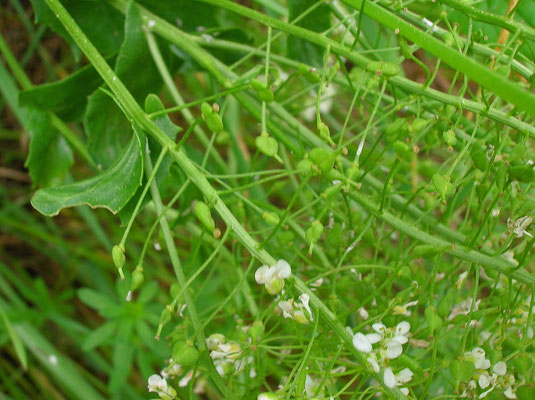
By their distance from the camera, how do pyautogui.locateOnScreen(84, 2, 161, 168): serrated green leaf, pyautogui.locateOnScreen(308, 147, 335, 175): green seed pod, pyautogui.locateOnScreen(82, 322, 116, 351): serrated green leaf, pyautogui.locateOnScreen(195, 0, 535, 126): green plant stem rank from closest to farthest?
pyautogui.locateOnScreen(195, 0, 535, 126): green plant stem → pyautogui.locateOnScreen(308, 147, 335, 175): green seed pod → pyautogui.locateOnScreen(84, 2, 161, 168): serrated green leaf → pyautogui.locateOnScreen(82, 322, 116, 351): serrated green leaf

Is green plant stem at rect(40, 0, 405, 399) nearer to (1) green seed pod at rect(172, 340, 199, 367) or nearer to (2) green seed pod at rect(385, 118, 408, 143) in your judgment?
(1) green seed pod at rect(172, 340, 199, 367)

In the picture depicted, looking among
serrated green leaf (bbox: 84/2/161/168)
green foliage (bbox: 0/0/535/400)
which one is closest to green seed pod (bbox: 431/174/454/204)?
green foliage (bbox: 0/0/535/400)

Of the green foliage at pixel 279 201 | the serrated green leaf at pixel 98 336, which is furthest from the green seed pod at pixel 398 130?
the serrated green leaf at pixel 98 336

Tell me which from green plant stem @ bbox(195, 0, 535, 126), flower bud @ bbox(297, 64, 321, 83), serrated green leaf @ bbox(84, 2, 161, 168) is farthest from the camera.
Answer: serrated green leaf @ bbox(84, 2, 161, 168)

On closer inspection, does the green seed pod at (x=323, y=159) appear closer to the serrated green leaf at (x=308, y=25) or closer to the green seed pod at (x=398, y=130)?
the green seed pod at (x=398, y=130)

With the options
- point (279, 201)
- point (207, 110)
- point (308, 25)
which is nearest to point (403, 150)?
point (207, 110)

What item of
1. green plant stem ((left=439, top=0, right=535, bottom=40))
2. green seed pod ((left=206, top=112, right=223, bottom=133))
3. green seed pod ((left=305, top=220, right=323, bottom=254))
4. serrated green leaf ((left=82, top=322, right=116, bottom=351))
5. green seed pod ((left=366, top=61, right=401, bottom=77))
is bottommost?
serrated green leaf ((left=82, top=322, right=116, bottom=351))
